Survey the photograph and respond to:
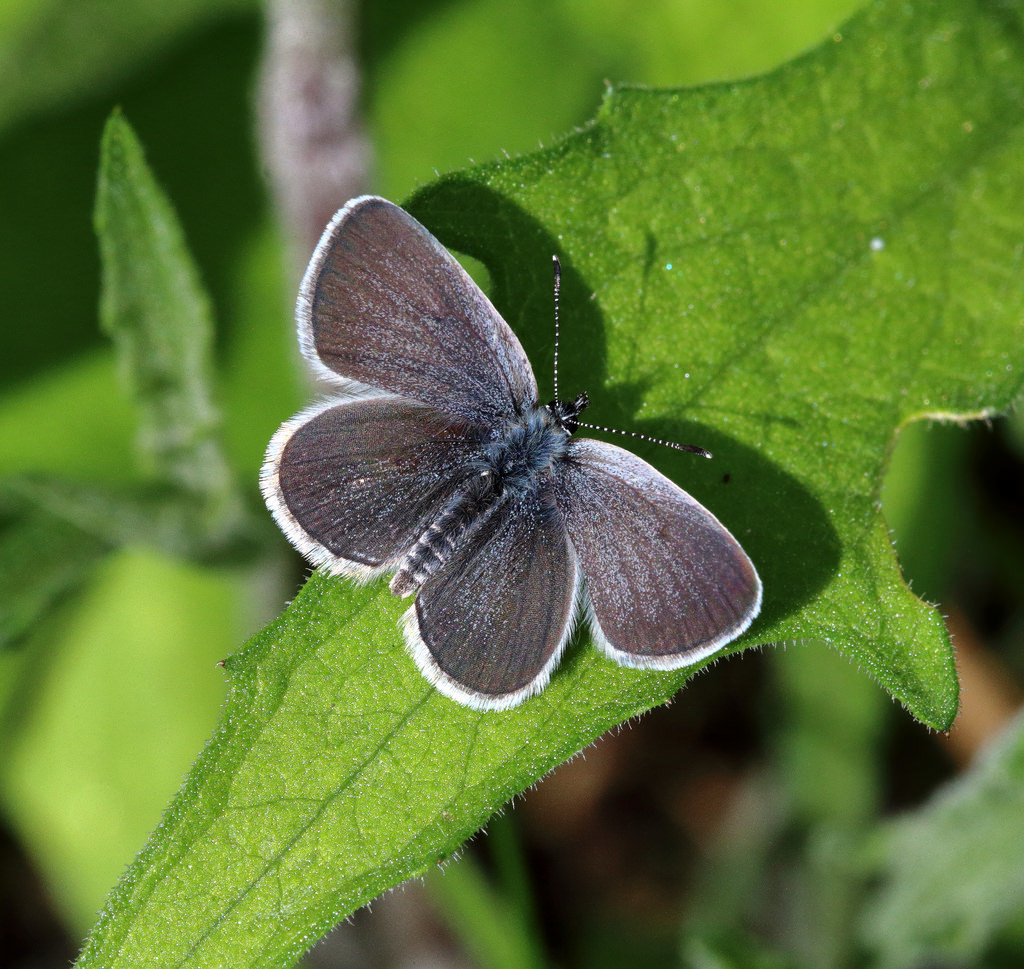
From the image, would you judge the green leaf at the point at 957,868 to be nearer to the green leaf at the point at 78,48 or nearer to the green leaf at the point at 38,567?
the green leaf at the point at 38,567

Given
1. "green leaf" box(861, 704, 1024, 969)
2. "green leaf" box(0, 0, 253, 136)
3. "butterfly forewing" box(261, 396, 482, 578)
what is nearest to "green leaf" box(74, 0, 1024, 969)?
"butterfly forewing" box(261, 396, 482, 578)

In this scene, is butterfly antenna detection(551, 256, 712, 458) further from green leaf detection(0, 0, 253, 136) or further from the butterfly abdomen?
green leaf detection(0, 0, 253, 136)

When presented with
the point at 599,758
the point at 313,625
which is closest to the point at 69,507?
the point at 313,625

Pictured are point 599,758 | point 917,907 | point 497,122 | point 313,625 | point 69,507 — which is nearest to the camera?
point 313,625

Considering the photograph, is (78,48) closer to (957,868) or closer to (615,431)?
(615,431)

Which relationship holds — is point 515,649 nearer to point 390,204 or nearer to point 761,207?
point 390,204

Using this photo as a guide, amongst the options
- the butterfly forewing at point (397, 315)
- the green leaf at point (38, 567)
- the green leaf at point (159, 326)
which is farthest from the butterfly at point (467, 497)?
the green leaf at point (38, 567)
